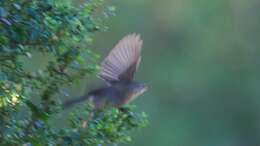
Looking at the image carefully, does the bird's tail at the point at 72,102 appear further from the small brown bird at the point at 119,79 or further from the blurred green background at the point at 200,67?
the blurred green background at the point at 200,67

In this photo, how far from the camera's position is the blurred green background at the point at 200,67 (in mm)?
10688

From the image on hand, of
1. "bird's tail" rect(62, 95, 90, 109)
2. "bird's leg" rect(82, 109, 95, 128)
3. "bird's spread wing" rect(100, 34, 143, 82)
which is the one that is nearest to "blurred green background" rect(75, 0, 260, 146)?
"bird's spread wing" rect(100, 34, 143, 82)

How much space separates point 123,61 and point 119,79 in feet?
0.64

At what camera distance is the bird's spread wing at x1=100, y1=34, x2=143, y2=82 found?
191 inches

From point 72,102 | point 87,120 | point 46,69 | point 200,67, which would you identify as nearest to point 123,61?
point 72,102

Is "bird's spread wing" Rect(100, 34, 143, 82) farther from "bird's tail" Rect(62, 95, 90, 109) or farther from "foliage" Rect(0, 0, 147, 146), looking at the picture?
"foliage" Rect(0, 0, 147, 146)

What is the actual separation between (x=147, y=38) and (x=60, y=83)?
6817 mm

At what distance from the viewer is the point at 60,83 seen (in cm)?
414

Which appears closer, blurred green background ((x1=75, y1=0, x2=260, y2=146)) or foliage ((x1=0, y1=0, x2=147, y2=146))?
foliage ((x1=0, y1=0, x2=147, y2=146))

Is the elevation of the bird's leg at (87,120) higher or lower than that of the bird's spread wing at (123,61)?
lower

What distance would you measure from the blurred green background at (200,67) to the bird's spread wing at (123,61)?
5.23m

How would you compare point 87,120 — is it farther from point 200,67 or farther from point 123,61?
→ point 200,67

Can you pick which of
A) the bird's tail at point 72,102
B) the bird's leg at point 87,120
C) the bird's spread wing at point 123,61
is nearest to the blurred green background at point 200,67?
the bird's spread wing at point 123,61

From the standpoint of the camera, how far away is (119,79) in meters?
4.85
